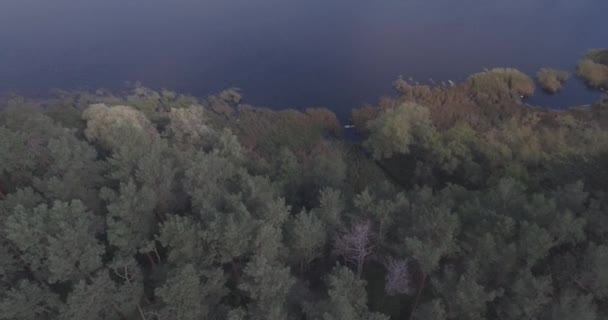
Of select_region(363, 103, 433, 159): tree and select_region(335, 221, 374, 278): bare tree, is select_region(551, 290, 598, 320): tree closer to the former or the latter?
select_region(335, 221, 374, 278): bare tree

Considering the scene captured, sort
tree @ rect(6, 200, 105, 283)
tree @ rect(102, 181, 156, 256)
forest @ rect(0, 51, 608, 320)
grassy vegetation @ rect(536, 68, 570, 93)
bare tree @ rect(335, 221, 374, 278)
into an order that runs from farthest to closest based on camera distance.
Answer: grassy vegetation @ rect(536, 68, 570, 93), bare tree @ rect(335, 221, 374, 278), tree @ rect(102, 181, 156, 256), tree @ rect(6, 200, 105, 283), forest @ rect(0, 51, 608, 320)

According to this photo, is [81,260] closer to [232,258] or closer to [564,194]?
[232,258]

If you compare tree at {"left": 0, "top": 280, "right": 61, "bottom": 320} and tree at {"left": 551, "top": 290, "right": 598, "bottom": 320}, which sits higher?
tree at {"left": 0, "top": 280, "right": 61, "bottom": 320}

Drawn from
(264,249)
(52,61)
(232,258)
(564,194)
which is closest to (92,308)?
(232,258)

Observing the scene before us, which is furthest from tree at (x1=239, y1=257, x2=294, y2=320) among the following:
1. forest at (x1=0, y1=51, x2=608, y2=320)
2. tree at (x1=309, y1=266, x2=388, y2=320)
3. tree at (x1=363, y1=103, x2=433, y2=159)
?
tree at (x1=363, y1=103, x2=433, y2=159)

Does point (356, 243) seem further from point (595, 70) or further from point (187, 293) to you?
point (595, 70)

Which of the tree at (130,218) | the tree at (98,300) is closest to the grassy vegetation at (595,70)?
the tree at (130,218)
